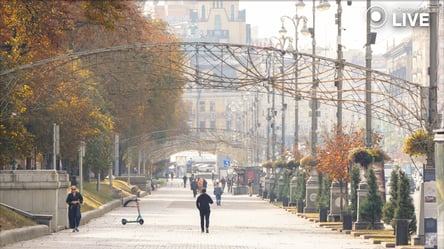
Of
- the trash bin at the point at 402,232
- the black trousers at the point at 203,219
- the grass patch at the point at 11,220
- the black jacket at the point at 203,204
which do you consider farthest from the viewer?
the black jacket at the point at 203,204

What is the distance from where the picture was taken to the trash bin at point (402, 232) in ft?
113

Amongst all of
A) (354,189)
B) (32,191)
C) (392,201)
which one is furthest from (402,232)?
(32,191)

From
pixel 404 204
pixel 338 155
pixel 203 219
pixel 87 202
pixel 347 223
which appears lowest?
pixel 347 223

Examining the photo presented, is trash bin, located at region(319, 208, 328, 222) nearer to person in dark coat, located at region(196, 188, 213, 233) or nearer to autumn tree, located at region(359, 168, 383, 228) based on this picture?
autumn tree, located at region(359, 168, 383, 228)

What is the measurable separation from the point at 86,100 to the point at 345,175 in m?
11.9

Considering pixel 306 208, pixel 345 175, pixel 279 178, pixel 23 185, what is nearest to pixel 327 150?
pixel 345 175

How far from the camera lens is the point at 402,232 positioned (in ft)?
113

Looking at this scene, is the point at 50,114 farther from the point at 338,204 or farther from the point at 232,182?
the point at 232,182

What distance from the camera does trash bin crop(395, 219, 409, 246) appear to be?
34469 millimetres

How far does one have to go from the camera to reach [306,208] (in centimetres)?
6259

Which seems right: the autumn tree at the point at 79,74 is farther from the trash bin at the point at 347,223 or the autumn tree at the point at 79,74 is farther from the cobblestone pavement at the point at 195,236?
the trash bin at the point at 347,223

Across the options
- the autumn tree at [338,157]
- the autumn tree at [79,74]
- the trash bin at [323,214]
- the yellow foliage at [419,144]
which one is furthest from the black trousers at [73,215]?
the yellow foliage at [419,144]

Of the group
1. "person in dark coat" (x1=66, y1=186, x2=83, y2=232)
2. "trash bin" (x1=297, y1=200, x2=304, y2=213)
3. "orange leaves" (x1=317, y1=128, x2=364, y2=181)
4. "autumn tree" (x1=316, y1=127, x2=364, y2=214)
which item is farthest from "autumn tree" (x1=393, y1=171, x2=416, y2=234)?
"trash bin" (x1=297, y1=200, x2=304, y2=213)

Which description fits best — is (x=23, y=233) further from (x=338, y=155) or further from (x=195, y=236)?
(x=338, y=155)
